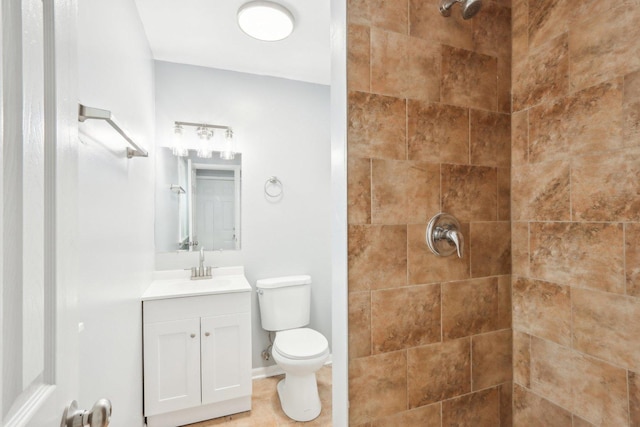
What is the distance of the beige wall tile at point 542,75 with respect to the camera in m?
0.99

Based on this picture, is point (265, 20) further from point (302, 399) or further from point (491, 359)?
point (302, 399)

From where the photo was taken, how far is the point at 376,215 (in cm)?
97

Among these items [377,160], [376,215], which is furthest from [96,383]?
[377,160]

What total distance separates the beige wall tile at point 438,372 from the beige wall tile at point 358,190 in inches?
19.8

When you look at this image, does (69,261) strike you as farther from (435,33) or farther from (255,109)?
(255,109)

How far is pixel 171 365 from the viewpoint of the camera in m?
1.80

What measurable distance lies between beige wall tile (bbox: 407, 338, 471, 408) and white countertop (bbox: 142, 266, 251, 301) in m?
1.23

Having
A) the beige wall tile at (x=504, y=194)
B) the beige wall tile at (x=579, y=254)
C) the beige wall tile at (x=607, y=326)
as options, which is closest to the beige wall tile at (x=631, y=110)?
the beige wall tile at (x=579, y=254)

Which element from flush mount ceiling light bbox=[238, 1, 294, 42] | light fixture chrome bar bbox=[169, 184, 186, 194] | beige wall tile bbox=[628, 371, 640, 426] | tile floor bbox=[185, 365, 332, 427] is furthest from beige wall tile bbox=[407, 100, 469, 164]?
light fixture chrome bar bbox=[169, 184, 186, 194]

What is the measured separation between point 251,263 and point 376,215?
5.58 feet

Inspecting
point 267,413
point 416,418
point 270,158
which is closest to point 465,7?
point 416,418

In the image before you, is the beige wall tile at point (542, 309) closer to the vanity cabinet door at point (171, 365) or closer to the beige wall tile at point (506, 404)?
the beige wall tile at point (506, 404)

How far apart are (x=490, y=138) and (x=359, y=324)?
86 cm

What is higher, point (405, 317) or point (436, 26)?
point (436, 26)
